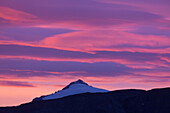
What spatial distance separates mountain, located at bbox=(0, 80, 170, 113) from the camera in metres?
160

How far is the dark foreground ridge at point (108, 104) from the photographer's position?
160 m

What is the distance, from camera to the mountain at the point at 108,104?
525ft

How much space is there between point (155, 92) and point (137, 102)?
8776 millimetres

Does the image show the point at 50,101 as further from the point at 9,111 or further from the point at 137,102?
the point at 137,102

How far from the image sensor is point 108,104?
532 feet

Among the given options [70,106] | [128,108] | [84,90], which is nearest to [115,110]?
[128,108]

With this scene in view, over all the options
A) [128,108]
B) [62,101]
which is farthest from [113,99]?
[62,101]

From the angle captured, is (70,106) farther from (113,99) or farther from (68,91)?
(68,91)

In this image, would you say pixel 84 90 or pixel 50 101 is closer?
pixel 50 101

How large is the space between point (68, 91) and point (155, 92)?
4083 centimetres

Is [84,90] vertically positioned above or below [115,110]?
above

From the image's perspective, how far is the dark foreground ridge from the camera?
525 ft

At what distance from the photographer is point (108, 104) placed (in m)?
162

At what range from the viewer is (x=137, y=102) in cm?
16375
